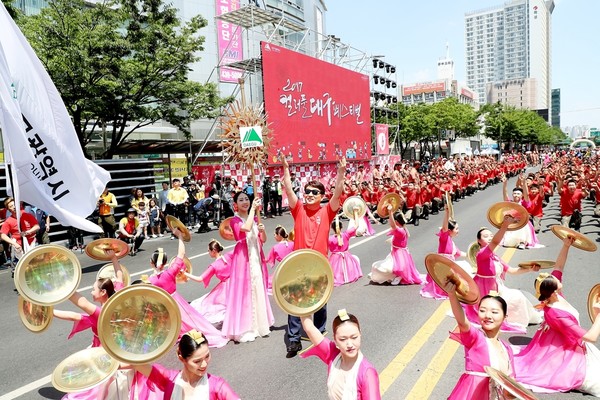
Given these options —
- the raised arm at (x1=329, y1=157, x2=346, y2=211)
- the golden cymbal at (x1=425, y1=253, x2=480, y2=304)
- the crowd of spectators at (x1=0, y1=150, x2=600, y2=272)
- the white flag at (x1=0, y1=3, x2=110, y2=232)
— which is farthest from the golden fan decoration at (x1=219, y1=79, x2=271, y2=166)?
the crowd of spectators at (x1=0, y1=150, x2=600, y2=272)

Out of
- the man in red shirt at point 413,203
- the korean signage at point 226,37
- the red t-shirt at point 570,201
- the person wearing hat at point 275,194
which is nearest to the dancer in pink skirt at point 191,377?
the red t-shirt at point 570,201

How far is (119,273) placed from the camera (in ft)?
15.2

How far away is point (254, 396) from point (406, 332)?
6.82 ft

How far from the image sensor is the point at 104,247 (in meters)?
4.48

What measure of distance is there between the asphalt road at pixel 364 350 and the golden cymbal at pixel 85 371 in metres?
0.83

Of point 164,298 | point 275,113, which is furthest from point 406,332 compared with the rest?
point 275,113

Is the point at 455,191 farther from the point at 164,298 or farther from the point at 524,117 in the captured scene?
the point at 524,117

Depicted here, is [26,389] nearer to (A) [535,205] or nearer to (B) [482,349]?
(B) [482,349]

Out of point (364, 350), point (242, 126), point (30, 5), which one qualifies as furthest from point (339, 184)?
point (30, 5)

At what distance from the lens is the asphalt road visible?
417 cm

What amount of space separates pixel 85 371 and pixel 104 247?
122 cm

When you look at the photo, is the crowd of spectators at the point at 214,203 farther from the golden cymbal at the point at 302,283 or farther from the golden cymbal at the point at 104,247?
the golden cymbal at the point at 302,283

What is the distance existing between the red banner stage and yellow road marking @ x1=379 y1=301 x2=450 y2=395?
10.6m

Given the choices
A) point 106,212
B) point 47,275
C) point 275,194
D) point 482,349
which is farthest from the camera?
point 275,194
